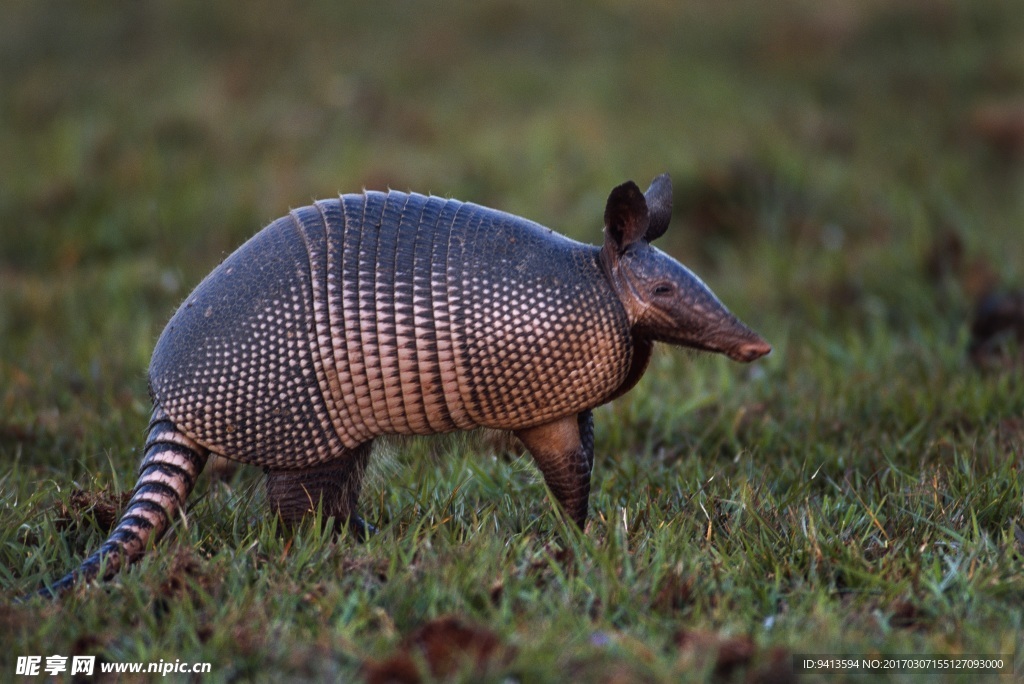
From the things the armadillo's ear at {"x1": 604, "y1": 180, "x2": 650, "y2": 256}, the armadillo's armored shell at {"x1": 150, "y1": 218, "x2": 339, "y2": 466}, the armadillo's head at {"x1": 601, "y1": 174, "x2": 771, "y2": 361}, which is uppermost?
the armadillo's ear at {"x1": 604, "y1": 180, "x2": 650, "y2": 256}

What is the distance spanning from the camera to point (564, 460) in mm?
4336

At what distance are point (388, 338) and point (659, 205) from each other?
1165 mm

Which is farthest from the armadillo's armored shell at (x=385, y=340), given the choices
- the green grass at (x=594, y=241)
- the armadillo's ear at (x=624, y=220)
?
the green grass at (x=594, y=241)

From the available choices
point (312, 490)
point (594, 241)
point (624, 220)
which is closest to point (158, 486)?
point (312, 490)

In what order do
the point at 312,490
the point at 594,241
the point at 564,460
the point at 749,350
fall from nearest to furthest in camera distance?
1. the point at 749,350
2. the point at 312,490
3. the point at 564,460
4. the point at 594,241

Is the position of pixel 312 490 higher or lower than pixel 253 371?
lower

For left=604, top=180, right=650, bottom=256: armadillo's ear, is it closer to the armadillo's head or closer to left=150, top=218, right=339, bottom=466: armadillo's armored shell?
the armadillo's head

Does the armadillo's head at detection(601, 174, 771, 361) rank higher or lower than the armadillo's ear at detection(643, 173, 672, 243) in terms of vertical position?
lower

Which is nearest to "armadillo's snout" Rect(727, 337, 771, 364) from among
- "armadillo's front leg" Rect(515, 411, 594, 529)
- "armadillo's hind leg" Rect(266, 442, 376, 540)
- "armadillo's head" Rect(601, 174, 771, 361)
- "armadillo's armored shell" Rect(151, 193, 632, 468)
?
"armadillo's head" Rect(601, 174, 771, 361)

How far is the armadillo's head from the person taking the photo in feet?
13.5

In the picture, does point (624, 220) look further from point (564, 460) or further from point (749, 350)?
point (564, 460)

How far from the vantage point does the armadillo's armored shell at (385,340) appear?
402cm

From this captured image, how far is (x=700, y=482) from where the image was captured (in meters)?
4.79

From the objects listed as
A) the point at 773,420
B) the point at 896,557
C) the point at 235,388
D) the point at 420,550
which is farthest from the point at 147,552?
the point at 773,420
